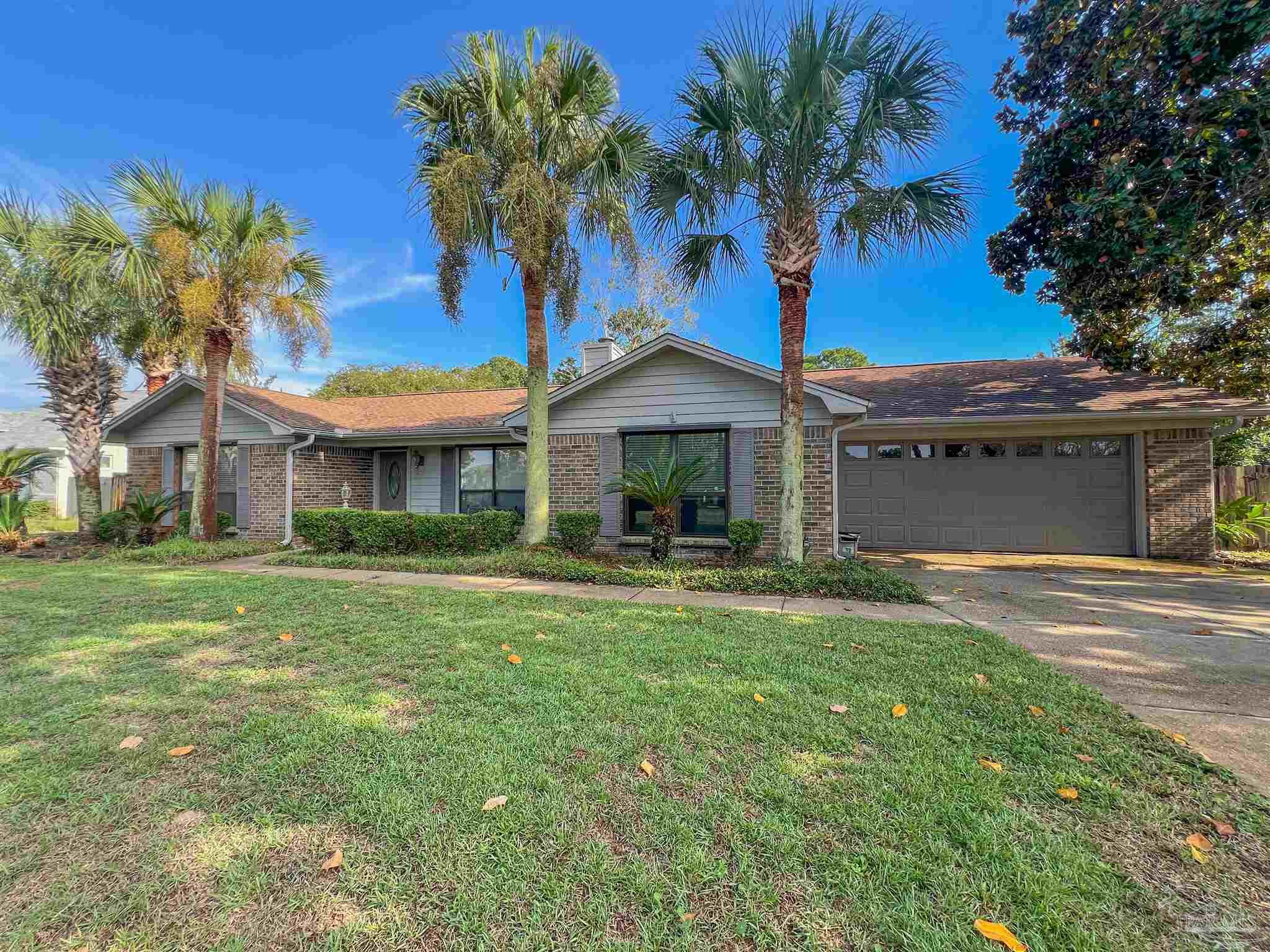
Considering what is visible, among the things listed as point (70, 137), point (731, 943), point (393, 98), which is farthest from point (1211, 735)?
point (70, 137)

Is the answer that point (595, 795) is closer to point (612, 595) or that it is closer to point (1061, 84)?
point (612, 595)

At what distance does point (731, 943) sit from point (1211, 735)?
3180mm

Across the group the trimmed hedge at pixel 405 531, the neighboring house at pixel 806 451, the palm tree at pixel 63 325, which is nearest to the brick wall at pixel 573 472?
the neighboring house at pixel 806 451

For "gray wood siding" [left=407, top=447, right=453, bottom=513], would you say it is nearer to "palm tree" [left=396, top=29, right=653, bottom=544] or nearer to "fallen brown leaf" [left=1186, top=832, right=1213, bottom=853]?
"palm tree" [left=396, top=29, right=653, bottom=544]

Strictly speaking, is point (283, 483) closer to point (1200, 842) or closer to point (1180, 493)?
point (1200, 842)

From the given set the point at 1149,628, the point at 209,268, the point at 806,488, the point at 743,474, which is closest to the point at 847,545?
the point at 806,488

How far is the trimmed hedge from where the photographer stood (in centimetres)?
922

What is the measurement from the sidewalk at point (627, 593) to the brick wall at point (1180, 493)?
695 cm

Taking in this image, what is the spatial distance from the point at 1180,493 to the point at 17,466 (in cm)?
2263

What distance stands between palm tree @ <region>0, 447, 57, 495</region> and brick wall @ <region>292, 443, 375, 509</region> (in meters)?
5.07

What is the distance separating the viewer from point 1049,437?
10.1 metres

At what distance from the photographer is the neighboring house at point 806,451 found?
8875 millimetres

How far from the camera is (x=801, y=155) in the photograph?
273 inches

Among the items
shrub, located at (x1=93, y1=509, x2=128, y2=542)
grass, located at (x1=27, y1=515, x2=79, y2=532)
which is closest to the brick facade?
shrub, located at (x1=93, y1=509, x2=128, y2=542)
